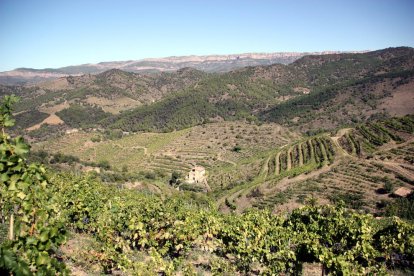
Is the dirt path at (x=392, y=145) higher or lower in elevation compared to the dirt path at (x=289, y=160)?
higher

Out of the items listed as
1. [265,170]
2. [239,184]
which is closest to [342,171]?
[265,170]

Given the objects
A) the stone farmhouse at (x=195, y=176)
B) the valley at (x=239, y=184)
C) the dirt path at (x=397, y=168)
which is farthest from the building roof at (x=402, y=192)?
the stone farmhouse at (x=195, y=176)

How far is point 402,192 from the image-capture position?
50.7 meters

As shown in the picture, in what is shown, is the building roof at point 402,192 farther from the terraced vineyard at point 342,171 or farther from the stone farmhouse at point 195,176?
the stone farmhouse at point 195,176

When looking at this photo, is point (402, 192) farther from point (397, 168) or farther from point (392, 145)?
point (392, 145)

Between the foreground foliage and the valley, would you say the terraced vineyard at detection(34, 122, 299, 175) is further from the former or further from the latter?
the foreground foliage

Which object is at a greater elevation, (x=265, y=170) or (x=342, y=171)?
(x=342, y=171)

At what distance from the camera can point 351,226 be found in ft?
59.9

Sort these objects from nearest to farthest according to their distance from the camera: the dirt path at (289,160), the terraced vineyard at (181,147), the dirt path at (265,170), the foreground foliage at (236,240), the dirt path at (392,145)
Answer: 1. the foreground foliage at (236,240)
2. the dirt path at (392,145)
3. the dirt path at (289,160)
4. the dirt path at (265,170)
5. the terraced vineyard at (181,147)

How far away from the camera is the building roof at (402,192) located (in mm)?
49944

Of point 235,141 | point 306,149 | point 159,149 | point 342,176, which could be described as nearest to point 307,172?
point 342,176

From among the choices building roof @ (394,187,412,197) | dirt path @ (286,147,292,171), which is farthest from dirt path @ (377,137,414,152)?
building roof @ (394,187,412,197)

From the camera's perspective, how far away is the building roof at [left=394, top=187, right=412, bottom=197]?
164 feet

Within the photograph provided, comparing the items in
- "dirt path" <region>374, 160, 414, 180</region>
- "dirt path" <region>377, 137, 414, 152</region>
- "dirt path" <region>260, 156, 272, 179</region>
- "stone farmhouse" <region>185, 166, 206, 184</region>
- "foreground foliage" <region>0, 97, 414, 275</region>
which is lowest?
"stone farmhouse" <region>185, 166, 206, 184</region>
